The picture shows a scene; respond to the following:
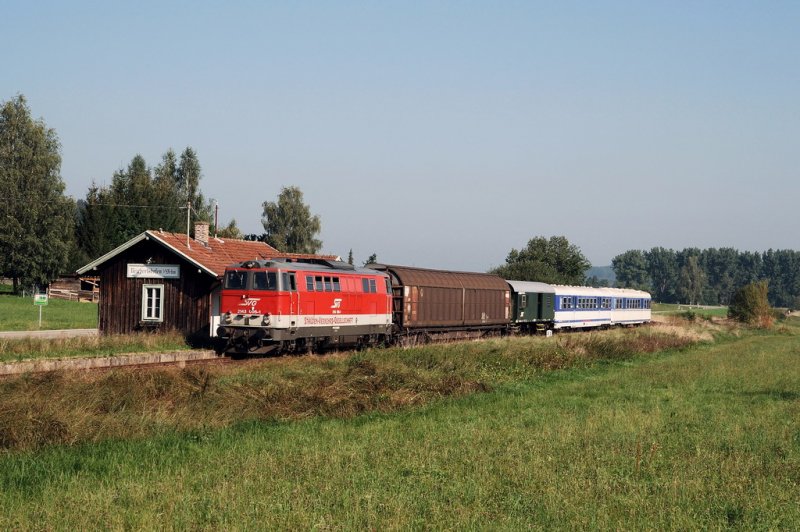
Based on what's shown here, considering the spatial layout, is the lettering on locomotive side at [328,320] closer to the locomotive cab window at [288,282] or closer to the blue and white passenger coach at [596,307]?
the locomotive cab window at [288,282]

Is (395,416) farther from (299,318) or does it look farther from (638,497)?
(299,318)

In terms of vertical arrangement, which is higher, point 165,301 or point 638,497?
point 165,301

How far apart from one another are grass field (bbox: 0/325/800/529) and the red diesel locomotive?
7.72 metres

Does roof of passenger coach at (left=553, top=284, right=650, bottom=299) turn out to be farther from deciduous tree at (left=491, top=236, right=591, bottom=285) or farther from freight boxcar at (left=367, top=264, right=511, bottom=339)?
deciduous tree at (left=491, top=236, right=591, bottom=285)

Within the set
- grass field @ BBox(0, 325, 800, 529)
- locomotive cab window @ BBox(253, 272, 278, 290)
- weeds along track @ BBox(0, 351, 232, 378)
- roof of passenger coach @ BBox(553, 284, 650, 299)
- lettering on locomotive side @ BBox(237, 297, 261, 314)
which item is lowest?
grass field @ BBox(0, 325, 800, 529)

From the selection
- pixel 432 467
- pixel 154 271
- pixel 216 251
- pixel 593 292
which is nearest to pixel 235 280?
pixel 154 271

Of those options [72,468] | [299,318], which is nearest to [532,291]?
[299,318]

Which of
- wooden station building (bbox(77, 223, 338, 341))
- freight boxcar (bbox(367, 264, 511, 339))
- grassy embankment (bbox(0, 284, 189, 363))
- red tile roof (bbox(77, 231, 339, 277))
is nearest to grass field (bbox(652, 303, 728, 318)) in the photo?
freight boxcar (bbox(367, 264, 511, 339))

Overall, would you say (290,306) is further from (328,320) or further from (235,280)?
(328,320)

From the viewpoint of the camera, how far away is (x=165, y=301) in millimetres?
34250

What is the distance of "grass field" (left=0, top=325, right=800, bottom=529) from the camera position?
9469 millimetres

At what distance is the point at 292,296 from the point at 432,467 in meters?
17.2

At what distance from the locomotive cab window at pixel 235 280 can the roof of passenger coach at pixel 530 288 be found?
2280 centimetres

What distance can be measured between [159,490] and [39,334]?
3222cm
